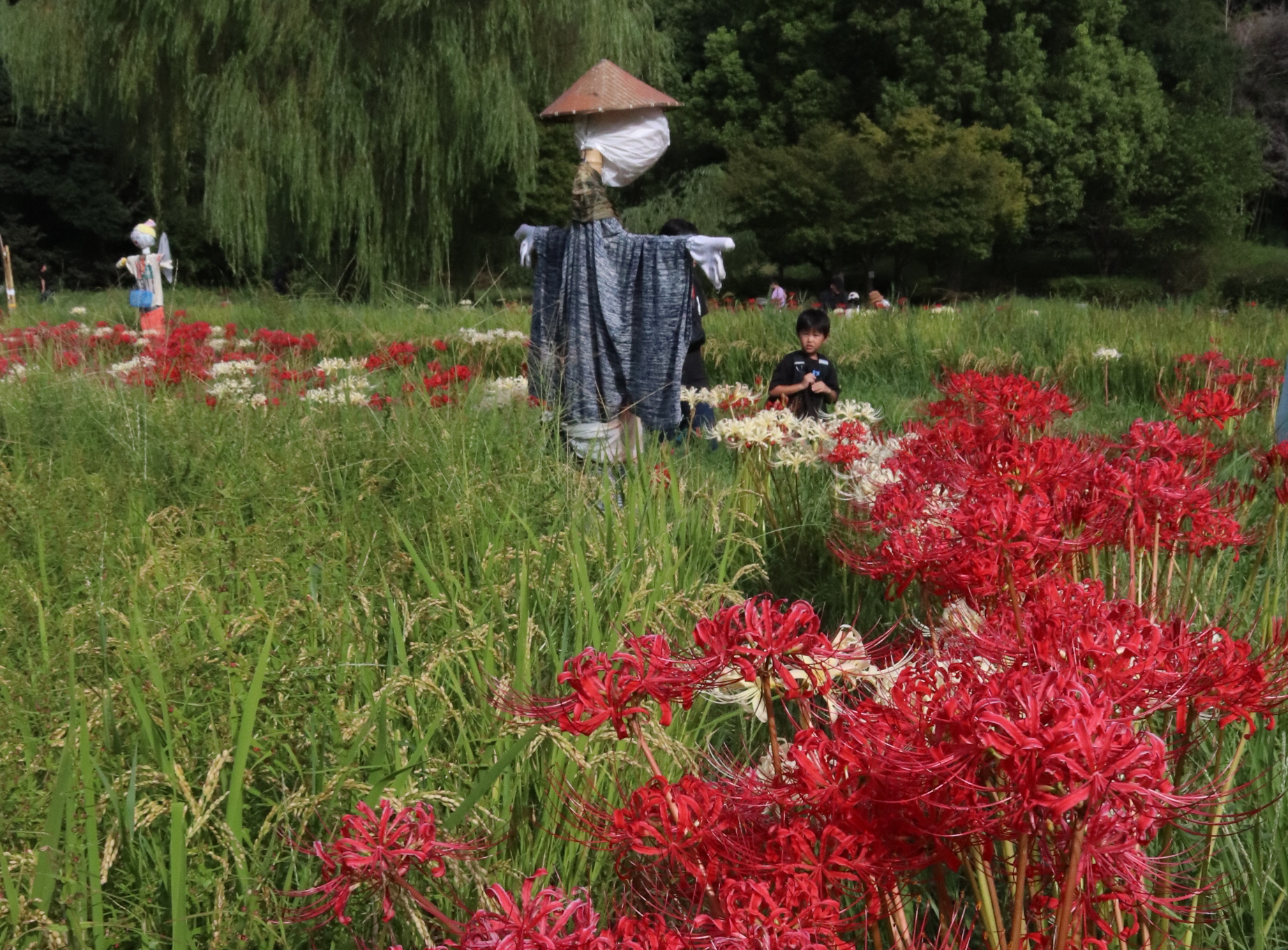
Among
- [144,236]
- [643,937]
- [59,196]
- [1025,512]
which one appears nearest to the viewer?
[643,937]

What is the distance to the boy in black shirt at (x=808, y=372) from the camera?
5.16 m

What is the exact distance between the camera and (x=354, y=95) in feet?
41.4

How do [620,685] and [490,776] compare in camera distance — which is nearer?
[620,685]

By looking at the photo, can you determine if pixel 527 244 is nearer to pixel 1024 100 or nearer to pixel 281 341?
pixel 281 341

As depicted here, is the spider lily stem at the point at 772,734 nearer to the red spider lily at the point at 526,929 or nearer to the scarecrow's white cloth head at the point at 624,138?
the red spider lily at the point at 526,929

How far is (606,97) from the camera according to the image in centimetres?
399

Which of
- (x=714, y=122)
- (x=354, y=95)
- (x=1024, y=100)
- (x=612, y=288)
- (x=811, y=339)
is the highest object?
(x=1024, y=100)

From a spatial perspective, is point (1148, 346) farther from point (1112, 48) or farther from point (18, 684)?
point (1112, 48)

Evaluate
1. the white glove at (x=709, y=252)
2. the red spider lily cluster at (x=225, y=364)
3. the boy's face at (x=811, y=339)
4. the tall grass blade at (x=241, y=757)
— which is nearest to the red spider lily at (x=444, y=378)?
the red spider lily cluster at (x=225, y=364)

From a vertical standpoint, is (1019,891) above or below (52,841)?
above

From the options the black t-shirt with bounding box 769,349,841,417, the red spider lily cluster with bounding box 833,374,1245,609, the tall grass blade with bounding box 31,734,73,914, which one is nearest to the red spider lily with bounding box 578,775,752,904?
the red spider lily cluster with bounding box 833,374,1245,609

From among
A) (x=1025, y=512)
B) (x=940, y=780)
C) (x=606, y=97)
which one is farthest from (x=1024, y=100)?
(x=940, y=780)

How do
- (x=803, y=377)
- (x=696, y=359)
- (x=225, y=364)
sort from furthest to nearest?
1. (x=696, y=359)
2. (x=803, y=377)
3. (x=225, y=364)

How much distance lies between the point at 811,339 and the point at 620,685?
176 inches
